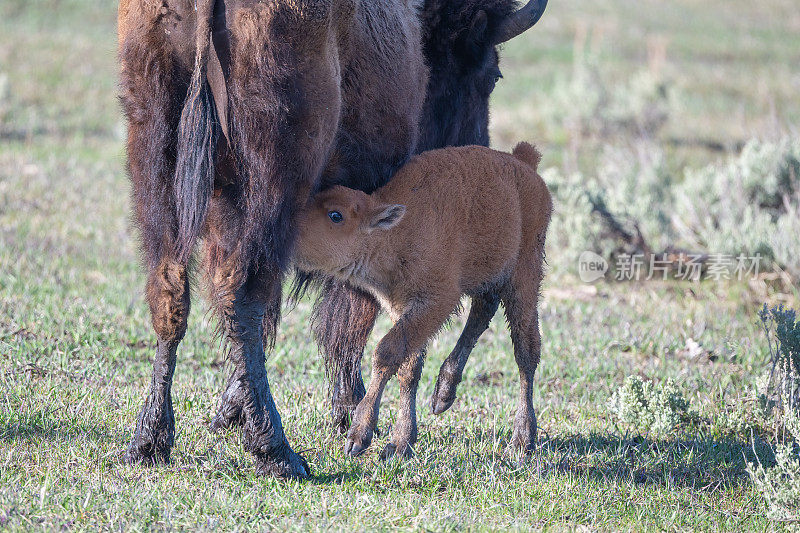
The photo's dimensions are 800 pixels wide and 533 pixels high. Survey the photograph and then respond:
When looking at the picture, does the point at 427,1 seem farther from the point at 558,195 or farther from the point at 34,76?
the point at 34,76

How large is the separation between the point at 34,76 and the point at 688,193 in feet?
32.5

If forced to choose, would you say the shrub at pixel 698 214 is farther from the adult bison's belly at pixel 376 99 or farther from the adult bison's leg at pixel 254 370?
the adult bison's leg at pixel 254 370

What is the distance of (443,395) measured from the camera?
14.8 feet

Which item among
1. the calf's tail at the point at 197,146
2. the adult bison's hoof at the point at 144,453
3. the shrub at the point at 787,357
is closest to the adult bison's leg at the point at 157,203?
the adult bison's hoof at the point at 144,453

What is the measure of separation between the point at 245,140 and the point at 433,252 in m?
0.93

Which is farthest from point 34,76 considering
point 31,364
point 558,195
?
point 31,364

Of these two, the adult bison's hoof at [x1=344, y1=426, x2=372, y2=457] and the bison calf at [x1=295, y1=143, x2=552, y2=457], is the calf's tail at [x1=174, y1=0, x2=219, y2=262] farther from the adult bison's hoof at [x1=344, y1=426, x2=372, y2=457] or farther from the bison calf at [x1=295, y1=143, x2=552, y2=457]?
the adult bison's hoof at [x1=344, y1=426, x2=372, y2=457]

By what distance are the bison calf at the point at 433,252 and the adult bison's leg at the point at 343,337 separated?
44cm

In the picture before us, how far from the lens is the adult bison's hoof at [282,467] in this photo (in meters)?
3.64

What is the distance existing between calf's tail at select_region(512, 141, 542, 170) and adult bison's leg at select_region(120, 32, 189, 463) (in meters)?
1.83

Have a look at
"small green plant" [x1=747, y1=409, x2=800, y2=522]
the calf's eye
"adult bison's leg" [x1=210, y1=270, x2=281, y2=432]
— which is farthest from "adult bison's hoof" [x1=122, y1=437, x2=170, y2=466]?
"small green plant" [x1=747, y1=409, x2=800, y2=522]

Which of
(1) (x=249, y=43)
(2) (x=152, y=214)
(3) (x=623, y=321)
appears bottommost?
(3) (x=623, y=321)

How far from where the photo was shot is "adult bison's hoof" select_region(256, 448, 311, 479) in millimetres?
3645

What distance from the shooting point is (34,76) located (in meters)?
13.4
